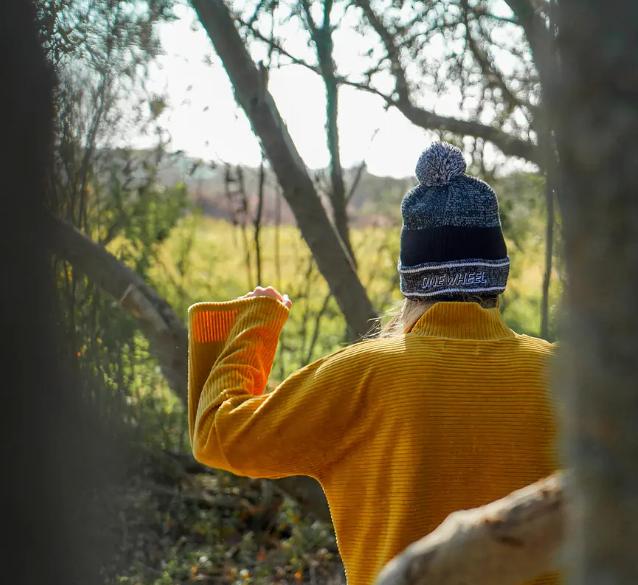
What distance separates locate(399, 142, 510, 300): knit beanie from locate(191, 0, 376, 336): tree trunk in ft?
5.28

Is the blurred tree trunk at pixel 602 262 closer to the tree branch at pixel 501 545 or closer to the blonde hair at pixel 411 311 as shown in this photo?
the tree branch at pixel 501 545

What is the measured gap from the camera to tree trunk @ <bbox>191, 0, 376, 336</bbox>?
10.3ft

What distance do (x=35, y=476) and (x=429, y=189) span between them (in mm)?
990

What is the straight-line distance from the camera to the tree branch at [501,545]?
0.63 m

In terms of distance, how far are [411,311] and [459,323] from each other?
15 cm

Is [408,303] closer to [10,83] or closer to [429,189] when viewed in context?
[429,189]

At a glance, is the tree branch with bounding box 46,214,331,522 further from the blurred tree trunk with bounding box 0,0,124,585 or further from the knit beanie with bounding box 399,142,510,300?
the blurred tree trunk with bounding box 0,0,124,585

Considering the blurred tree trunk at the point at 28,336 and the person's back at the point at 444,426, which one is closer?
the blurred tree trunk at the point at 28,336

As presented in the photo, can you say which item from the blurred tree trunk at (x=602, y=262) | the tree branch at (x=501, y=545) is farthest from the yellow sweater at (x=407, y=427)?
the blurred tree trunk at (x=602, y=262)

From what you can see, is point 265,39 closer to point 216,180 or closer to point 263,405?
point 216,180

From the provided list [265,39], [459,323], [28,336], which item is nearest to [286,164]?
[265,39]

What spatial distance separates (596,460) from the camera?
49 centimetres

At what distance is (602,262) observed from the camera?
1.52 feet

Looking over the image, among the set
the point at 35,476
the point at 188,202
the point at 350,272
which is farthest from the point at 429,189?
the point at 188,202
